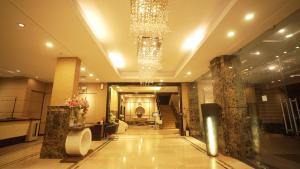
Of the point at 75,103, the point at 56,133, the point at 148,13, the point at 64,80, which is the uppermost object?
the point at 148,13

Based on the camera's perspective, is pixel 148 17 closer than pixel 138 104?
Yes

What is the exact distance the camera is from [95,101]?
30.5 ft

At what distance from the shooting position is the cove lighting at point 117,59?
6.13 m

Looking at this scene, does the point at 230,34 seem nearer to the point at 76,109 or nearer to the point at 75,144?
the point at 76,109

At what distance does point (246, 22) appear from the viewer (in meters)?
3.46

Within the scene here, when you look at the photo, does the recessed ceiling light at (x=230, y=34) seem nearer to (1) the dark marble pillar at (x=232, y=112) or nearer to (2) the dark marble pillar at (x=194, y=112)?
(1) the dark marble pillar at (x=232, y=112)

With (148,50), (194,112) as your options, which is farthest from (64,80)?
(194,112)

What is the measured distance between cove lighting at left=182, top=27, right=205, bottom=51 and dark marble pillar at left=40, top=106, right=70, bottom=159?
4.45 metres

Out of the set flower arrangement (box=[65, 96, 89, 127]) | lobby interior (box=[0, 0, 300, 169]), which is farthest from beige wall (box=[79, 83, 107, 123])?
flower arrangement (box=[65, 96, 89, 127])

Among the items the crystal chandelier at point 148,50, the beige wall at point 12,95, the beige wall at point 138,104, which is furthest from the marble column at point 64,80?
the beige wall at point 138,104

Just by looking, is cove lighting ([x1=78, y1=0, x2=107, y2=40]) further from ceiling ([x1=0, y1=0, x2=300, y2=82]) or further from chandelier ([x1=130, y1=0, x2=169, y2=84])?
chandelier ([x1=130, y1=0, x2=169, y2=84])

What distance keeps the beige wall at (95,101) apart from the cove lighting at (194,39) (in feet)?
19.5

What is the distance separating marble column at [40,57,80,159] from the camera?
4.48m

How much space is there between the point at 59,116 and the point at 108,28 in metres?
3.02
